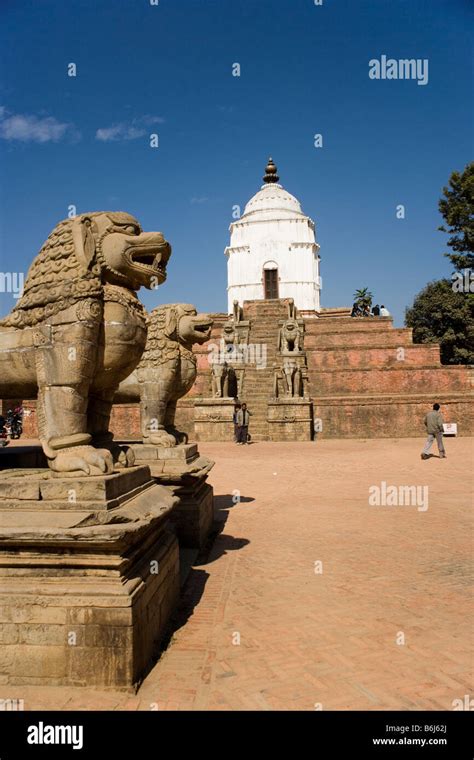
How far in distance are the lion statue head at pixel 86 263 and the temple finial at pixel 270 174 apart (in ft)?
160

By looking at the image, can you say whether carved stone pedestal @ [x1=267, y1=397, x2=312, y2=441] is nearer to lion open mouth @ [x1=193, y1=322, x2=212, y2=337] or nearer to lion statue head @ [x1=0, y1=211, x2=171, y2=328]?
lion open mouth @ [x1=193, y1=322, x2=212, y2=337]

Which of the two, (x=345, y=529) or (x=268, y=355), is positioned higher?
(x=268, y=355)

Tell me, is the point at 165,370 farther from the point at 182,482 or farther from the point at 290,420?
the point at 290,420

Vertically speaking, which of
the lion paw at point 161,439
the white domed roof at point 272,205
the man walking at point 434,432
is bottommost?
the man walking at point 434,432

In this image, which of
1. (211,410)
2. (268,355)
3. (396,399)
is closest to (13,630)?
(211,410)

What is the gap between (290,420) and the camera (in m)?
19.5

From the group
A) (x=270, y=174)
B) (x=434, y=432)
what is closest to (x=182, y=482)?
(x=434, y=432)

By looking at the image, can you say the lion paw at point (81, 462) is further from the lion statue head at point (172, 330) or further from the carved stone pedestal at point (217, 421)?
the carved stone pedestal at point (217, 421)

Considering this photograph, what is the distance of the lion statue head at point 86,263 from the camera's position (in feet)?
10.9

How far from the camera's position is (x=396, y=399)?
2003cm

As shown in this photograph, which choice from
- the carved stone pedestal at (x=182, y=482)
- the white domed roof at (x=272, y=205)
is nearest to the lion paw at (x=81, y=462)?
the carved stone pedestal at (x=182, y=482)

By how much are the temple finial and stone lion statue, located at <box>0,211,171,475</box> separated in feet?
161

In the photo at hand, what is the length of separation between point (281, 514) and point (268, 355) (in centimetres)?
1960

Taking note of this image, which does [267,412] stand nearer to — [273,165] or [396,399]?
[396,399]
